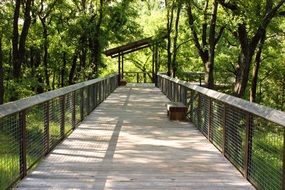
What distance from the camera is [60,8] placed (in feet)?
92.0

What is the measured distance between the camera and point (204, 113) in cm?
855

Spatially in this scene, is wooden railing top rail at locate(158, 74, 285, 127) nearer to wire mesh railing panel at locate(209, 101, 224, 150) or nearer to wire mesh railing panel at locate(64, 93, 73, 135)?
wire mesh railing panel at locate(209, 101, 224, 150)

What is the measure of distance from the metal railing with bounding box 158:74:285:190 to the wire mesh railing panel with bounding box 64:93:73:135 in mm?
2544

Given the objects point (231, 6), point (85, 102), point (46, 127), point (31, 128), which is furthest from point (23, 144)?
point (231, 6)

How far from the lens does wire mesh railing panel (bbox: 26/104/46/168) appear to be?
5.56 meters

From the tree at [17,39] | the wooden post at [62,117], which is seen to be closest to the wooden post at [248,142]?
the wooden post at [62,117]

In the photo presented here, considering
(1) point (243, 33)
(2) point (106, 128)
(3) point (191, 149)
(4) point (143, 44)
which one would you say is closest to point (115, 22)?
(4) point (143, 44)

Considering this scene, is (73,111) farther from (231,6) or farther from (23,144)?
(231,6)

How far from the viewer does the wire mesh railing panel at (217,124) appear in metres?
6.99

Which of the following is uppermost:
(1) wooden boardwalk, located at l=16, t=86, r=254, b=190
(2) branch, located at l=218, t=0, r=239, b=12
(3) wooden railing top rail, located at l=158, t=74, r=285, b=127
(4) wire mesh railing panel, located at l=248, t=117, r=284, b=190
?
(2) branch, located at l=218, t=0, r=239, b=12

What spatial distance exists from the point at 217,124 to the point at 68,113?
2781 millimetres

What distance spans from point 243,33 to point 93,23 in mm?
13235

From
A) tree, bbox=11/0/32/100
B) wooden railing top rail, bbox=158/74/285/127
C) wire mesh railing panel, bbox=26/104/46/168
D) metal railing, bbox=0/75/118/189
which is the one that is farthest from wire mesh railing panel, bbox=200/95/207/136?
tree, bbox=11/0/32/100

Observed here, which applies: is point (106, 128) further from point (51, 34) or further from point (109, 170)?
point (51, 34)
